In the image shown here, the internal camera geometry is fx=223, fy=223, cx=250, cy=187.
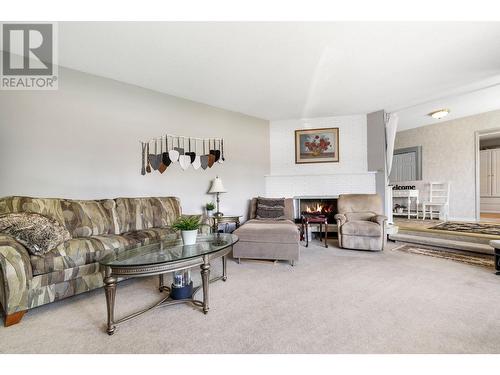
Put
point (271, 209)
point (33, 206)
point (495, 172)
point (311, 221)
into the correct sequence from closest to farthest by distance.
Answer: point (33, 206), point (311, 221), point (271, 209), point (495, 172)

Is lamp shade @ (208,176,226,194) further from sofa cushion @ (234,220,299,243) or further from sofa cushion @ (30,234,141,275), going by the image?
sofa cushion @ (30,234,141,275)

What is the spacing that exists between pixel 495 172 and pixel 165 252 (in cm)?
841

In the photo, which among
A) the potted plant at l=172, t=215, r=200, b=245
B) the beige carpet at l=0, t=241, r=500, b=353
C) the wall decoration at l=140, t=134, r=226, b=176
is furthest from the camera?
the wall decoration at l=140, t=134, r=226, b=176

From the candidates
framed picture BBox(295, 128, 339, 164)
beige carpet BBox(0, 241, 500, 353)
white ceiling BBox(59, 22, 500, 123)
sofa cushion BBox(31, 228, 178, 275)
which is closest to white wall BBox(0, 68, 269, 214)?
white ceiling BBox(59, 22, 500, 123)

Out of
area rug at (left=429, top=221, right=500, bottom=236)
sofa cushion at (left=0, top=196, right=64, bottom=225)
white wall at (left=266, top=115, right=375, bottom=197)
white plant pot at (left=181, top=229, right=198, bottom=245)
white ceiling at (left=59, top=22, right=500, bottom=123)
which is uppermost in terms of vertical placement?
white ceiling at (left=59, top=22, right=500, bottom=123)

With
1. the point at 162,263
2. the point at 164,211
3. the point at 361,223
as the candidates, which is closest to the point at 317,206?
the point at 361,223

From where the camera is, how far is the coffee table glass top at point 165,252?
152 centimetres

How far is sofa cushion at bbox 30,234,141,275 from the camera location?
1.73 meters

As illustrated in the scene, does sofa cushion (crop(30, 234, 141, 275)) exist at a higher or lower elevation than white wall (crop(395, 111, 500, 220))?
lower

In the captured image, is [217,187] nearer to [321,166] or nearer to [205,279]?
[205,279]

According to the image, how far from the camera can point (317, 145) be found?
15.1ft

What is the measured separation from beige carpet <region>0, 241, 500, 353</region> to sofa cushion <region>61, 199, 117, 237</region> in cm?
64

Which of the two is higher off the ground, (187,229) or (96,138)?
(96,138)

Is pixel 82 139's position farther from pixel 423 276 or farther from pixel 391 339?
pixel 423 276
